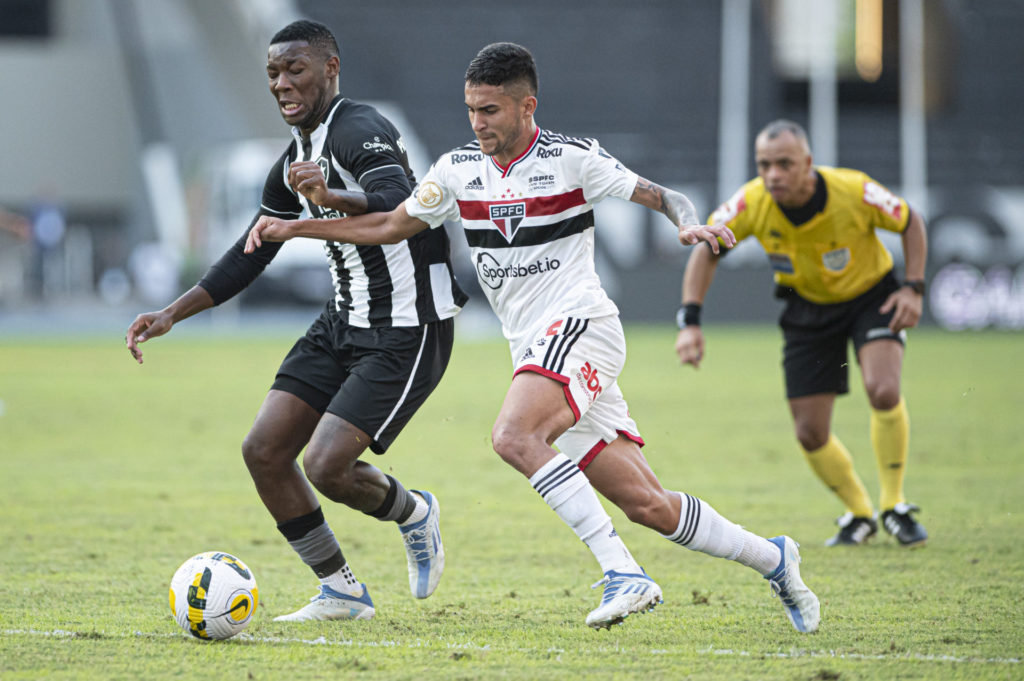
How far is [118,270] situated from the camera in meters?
33.2

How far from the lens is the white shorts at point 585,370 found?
4.98 metres

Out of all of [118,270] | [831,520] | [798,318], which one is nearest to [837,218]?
[798,318]

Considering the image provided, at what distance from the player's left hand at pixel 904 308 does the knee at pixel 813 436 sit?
72 cm

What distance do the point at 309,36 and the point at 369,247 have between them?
924mm

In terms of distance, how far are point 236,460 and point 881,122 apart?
29960 mm

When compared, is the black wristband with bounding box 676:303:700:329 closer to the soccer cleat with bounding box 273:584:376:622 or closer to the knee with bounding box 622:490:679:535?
the knee with bounding box 622:490:679:535

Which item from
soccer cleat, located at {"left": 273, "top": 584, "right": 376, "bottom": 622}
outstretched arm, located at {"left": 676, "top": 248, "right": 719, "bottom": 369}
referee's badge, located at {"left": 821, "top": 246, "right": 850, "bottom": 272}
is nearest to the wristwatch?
referee's badge, located at {"left": 821, "top": 246, "right": 850, "bottom": 272}

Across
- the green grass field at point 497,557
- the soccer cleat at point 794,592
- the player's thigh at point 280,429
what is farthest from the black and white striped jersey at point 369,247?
the soccer cleat at point 794,592

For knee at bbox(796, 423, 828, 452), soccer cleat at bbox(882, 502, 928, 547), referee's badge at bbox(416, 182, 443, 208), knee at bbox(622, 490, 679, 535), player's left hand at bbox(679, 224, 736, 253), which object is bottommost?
Result: soccer cleat at bbox(882, 502, 928, 547)

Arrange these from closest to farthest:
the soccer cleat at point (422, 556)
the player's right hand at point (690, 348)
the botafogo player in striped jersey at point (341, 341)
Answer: the botafogo player in striped jersey at point (341, 341) < the soccer cleat at point (422, 556) < the player's right hand at point (690, 348)

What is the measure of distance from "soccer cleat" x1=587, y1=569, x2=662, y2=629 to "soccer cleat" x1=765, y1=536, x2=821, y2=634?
0.67m

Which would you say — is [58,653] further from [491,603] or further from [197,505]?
[197,505]

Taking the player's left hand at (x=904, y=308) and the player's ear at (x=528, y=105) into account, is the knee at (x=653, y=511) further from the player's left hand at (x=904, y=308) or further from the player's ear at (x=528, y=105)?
the player's left hand at (x=904, y=308)

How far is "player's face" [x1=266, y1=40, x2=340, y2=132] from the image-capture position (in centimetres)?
548
